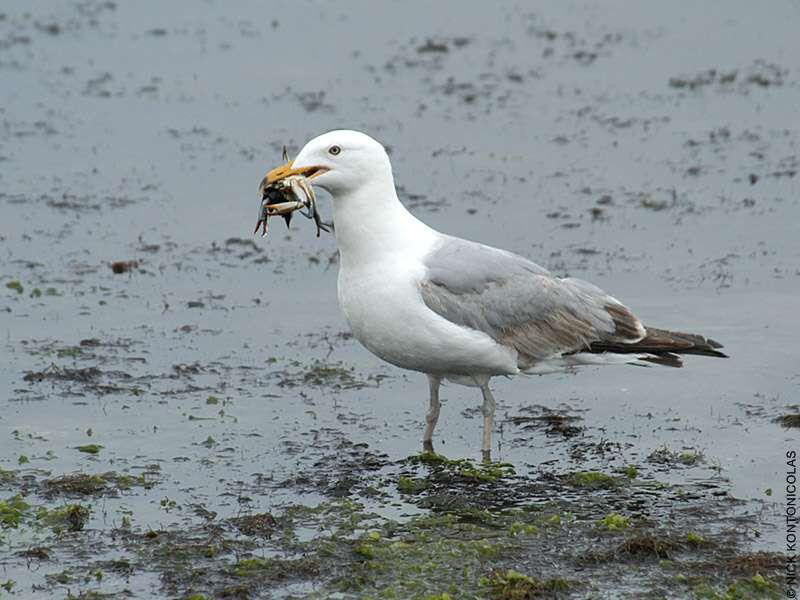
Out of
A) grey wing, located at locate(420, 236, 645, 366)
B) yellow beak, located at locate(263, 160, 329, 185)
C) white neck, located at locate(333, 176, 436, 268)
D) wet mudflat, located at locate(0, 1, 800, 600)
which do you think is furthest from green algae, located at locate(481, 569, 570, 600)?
yellow beak, located at locate(263, 160, 329, 185)

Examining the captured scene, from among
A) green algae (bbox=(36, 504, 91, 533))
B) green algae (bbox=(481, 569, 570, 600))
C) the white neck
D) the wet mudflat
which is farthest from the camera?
the white neck

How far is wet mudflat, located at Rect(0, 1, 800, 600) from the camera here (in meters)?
8.62

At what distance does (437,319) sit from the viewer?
978 centimetres

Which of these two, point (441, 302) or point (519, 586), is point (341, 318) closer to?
point (441, 302)

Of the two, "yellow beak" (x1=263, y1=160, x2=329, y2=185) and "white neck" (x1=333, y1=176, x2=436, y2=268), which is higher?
"yellow beak" (x1=263, y1=160, x2=329, y2=185)

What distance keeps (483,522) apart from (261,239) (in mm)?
6115

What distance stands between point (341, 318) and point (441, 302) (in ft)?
10.2

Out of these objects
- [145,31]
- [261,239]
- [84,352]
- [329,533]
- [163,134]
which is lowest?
[329,533]

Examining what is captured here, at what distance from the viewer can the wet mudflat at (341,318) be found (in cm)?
862

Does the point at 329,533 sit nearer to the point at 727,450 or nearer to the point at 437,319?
the point at 437,319

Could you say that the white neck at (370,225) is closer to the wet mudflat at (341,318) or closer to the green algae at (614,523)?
the wet mudflat at (341,318)

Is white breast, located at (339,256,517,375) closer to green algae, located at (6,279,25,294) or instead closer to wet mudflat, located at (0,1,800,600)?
wet mudflat, located at (0,1,800,600)

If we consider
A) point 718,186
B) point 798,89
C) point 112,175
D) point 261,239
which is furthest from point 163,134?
point 798,89

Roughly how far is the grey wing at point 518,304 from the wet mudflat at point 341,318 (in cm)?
67
